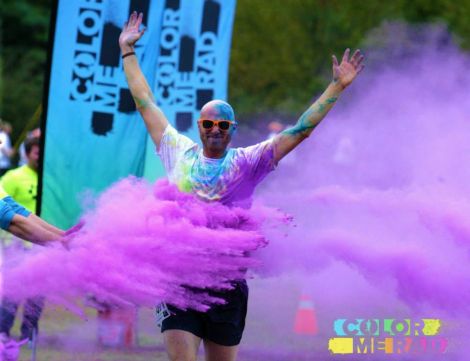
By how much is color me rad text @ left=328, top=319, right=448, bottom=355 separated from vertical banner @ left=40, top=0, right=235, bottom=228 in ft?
10.2

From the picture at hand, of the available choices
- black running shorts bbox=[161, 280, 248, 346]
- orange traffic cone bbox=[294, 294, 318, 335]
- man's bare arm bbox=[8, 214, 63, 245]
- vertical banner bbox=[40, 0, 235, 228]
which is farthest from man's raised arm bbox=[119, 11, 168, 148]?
orange traffic cone bbox=[294, 294, 318, 335]

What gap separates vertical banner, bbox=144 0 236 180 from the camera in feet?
39.8

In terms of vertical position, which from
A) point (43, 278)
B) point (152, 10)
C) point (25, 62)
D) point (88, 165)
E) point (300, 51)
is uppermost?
point (25, 62)

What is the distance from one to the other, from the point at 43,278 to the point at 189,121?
5.83 metres

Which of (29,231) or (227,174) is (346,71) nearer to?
(227,174)

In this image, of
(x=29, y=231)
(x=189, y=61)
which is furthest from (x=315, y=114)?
(x=189, y=61)

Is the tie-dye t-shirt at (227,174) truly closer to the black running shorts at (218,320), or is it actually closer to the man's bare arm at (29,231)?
the black running shorts at (218,320)

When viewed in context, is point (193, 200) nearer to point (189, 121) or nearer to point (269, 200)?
point (269, 200)

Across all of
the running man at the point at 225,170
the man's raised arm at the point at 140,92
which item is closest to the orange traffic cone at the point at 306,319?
the man's raised arm at the point at 140,92

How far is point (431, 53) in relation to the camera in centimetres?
1636

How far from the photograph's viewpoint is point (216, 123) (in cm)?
673

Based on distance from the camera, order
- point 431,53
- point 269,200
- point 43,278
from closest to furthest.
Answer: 1. point 43,278
2. point 269,200
3. point 431,53

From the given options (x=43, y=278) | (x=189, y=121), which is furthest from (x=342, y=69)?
(x=189, y=121)

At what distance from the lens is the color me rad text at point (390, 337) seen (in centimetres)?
891
